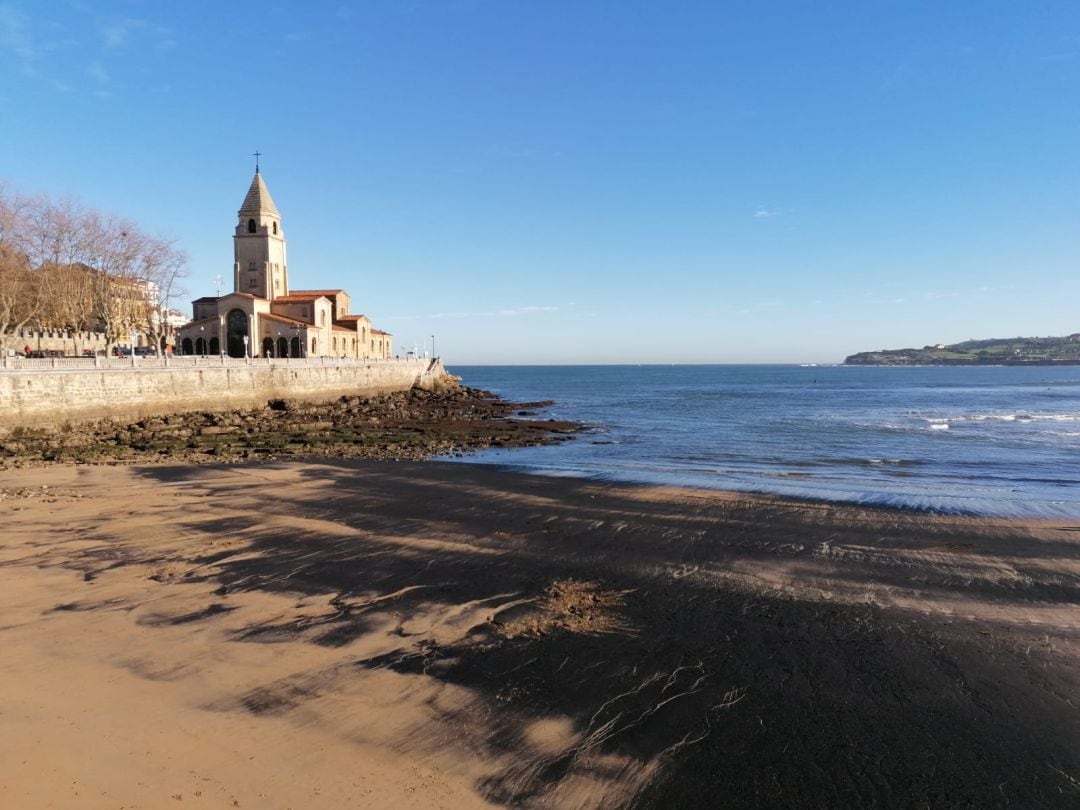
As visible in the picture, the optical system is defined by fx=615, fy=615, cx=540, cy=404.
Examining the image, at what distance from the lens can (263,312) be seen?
59.1 meters

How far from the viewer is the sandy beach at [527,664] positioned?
18.0ft

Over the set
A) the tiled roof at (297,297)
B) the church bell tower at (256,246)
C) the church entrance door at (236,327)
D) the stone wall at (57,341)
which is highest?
the church bell tower at (256,246)

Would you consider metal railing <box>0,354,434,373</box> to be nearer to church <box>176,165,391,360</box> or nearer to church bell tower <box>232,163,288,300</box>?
church <box>176,165,391,360</box>

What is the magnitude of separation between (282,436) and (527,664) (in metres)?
25.5

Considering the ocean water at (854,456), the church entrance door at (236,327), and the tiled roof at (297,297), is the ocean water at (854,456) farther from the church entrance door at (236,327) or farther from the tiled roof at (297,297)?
the church entrance door at (236,327)

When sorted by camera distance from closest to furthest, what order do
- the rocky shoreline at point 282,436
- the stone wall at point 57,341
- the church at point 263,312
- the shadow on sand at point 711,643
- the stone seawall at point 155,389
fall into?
the shadow on sand at point 711,643, the rocky shoreline at point 282,436, the stone seawall at point 155,389, the stone wall at point 57,341, the church at point 263,312

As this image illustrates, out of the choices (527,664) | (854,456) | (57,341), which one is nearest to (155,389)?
(57,341)

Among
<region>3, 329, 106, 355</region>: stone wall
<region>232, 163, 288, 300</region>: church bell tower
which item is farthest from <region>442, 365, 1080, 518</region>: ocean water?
<region>3, 329, 106, 355</region>: stone wall

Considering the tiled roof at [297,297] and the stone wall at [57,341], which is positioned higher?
the tiled roof at [297,297]

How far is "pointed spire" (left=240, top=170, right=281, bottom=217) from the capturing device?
209ft

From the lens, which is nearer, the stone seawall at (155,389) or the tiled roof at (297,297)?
the stone seawall at (155,389)

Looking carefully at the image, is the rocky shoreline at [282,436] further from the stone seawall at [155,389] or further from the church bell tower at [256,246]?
the church bell tower at [256,246]

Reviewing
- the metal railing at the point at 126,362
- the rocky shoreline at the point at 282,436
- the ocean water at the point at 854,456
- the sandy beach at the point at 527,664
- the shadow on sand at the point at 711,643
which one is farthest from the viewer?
the metal railing at the point at 126,362

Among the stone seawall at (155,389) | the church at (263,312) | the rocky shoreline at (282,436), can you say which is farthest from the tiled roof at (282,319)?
the rocky shoreline at (282,436)
